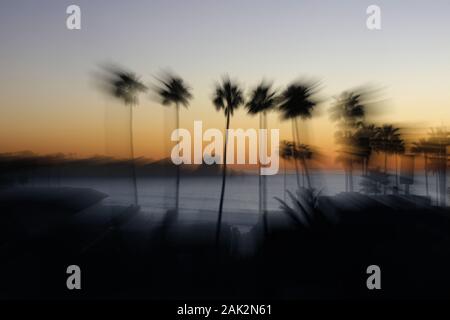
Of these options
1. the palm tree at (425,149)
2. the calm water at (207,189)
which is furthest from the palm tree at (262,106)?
the palm tree at (425,149)

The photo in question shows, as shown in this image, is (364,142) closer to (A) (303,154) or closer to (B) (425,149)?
(B) (425,149)

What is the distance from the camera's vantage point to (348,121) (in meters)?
7.80

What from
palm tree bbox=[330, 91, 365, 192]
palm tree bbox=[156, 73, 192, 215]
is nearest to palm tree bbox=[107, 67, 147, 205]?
palm tree bbox=[156, 73, 192, 215]

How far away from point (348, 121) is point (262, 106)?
169 cm

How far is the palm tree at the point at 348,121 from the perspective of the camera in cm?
691

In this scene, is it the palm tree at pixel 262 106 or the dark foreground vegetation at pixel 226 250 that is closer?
the dark foreground vegetation at pixel 226 250

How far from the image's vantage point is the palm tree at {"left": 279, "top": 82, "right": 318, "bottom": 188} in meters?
6.91

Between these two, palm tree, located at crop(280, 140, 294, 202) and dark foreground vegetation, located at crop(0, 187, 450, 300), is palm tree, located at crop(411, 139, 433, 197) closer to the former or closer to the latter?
dark foreground vegetation, located at crop(0, 187, 450, 300)

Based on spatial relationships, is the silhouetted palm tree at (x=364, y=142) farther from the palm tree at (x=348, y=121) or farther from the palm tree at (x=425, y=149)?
the palm tree at (x=425, y=149)

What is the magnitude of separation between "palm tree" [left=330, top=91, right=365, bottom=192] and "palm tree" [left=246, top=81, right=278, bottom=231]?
1.03m

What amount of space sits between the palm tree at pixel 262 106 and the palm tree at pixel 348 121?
103cm

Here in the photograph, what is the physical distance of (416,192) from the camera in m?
7.72
